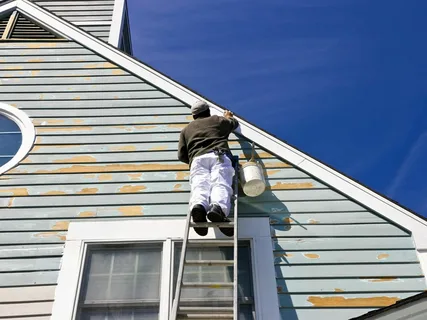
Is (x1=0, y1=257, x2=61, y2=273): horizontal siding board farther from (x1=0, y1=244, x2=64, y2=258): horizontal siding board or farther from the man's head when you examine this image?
the man's head

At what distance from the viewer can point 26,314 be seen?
3.82 meters

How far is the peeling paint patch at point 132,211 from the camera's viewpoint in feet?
15.1

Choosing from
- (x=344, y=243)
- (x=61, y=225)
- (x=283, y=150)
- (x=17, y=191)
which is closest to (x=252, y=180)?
(x=283, y=150)

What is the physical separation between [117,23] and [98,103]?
405cm

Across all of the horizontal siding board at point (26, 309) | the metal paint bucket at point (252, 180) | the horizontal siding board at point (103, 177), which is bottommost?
the horizontal siding board at point (26, 309)

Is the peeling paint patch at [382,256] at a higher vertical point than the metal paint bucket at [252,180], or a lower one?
lower

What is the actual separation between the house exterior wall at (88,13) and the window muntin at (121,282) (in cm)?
582

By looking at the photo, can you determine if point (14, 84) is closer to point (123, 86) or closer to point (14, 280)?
point (123, 86)

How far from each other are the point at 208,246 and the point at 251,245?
402 millimetres

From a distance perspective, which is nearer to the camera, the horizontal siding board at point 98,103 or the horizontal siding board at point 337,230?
the horizontal siding board at point 337,230

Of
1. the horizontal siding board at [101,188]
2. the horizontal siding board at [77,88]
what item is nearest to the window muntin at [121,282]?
the horizontal siding board at [101,188]

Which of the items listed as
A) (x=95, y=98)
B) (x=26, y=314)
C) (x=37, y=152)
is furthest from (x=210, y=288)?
(x=95, y=98)

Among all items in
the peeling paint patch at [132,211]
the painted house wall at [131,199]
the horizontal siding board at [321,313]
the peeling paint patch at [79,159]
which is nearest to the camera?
the horizontal siding board at [321,313]

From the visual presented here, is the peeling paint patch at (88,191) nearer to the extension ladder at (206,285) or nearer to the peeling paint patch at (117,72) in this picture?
the extension ladder at (206,285)
